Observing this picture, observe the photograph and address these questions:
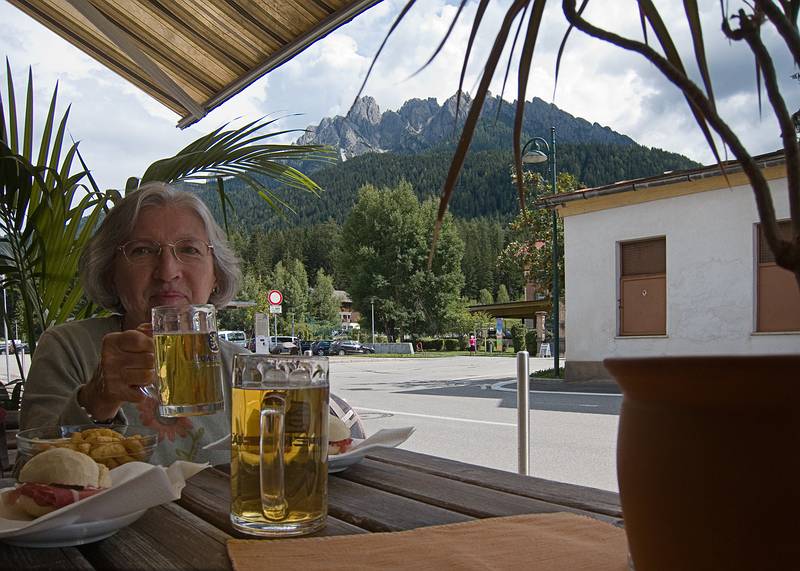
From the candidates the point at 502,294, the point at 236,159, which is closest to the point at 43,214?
the point at 236,159

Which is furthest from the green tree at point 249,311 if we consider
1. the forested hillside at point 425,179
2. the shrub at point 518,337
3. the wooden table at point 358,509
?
the wooden table at point 358,509

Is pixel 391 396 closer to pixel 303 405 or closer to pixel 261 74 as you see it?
pixel 261 74

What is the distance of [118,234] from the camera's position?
1.82 m

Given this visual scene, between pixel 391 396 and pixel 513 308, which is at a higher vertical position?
pixel 513 308

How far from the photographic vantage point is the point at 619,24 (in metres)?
0.63

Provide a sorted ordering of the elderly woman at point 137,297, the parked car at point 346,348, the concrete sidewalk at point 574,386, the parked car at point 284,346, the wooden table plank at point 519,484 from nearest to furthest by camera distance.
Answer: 1. the wooden table plank at point 519,484
2. the elderly woman at point 137,297
3. the concrete sidewalk at point 574,386
4. the parked car at point 284,346
5. the parked car at point 346,348

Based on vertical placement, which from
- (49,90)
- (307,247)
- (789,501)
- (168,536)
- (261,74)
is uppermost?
(307,247)

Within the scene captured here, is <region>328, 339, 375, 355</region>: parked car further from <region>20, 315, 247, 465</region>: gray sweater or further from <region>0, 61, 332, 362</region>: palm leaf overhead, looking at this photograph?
<region>20, 315, 247, 465</region>: gray sweater

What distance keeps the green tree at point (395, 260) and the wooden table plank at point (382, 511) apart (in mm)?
37359

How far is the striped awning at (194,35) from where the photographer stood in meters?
2.93

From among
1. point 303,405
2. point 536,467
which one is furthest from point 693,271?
point 303,405

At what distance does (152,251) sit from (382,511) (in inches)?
44.3

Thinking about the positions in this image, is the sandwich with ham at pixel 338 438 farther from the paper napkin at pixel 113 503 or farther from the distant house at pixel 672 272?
the distant house at pixel 672 272

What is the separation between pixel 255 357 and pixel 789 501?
531mm
